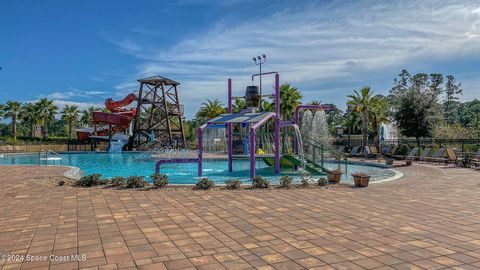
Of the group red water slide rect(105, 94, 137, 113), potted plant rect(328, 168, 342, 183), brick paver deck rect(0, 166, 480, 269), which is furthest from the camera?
red water slide rect(105, 94, 137, 113)

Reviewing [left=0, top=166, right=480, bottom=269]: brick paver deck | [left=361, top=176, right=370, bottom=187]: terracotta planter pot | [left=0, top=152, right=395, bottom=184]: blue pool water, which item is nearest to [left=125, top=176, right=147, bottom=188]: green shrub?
[left=0, top=166, right=480, bottom=269]: brick paver deck

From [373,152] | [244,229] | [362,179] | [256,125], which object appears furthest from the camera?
[373,152]

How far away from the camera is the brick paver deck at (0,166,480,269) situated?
171 inches

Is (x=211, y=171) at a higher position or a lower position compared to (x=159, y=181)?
lower

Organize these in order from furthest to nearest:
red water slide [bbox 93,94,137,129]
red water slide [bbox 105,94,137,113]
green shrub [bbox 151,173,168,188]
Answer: red water slide [bbox 105,94,137,113] < red water slide [bbox 93,94,137,129] < green shrub [bbox 151,173,168,188]

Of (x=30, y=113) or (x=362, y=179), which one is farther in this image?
(x=30, y=113)

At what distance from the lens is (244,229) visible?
5.73 meters

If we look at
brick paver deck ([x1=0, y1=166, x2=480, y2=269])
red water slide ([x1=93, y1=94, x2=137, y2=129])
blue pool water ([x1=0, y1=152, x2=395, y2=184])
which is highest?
red water slide ([x1=93, y1=94, x2=137, y2=129])

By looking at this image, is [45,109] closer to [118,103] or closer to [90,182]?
[118,103]

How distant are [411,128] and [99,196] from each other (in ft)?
80.5

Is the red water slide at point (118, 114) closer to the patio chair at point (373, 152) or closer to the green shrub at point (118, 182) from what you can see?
the patio chair at point (373, 152)

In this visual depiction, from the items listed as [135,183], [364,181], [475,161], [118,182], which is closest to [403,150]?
[475,161]

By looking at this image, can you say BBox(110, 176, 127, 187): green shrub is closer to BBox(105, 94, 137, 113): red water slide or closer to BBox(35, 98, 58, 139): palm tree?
BBox(105, 94, 137, 113): red water slide

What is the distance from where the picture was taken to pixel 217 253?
4.61 meters
